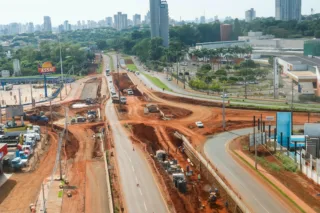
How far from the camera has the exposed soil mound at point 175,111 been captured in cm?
5497

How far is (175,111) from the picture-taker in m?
57.4

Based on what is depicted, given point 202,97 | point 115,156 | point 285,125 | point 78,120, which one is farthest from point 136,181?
point 202,97

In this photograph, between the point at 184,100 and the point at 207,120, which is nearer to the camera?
the point at 207,120

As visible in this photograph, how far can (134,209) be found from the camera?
86.1ft

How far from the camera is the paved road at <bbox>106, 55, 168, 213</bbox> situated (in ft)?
87.5

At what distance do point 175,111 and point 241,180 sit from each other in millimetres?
27401

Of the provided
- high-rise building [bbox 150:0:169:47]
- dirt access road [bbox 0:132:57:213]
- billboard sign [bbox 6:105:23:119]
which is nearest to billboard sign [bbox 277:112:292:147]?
dirt access road [bbox 0:132:57:213]

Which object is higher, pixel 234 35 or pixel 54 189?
pixel 234 35

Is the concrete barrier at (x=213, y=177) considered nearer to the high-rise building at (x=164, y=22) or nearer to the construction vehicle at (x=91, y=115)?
the construction vehicle at (x=91, y=115)

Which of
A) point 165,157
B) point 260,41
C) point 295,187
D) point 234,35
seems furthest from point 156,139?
point 234,35

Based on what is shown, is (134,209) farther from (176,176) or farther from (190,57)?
(190,57)

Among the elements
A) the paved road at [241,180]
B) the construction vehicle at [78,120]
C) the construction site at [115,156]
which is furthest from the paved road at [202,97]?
the construction vehicle at [78,120]

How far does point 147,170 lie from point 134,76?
64062 mm

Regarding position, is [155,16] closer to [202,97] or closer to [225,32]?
[225,32]
